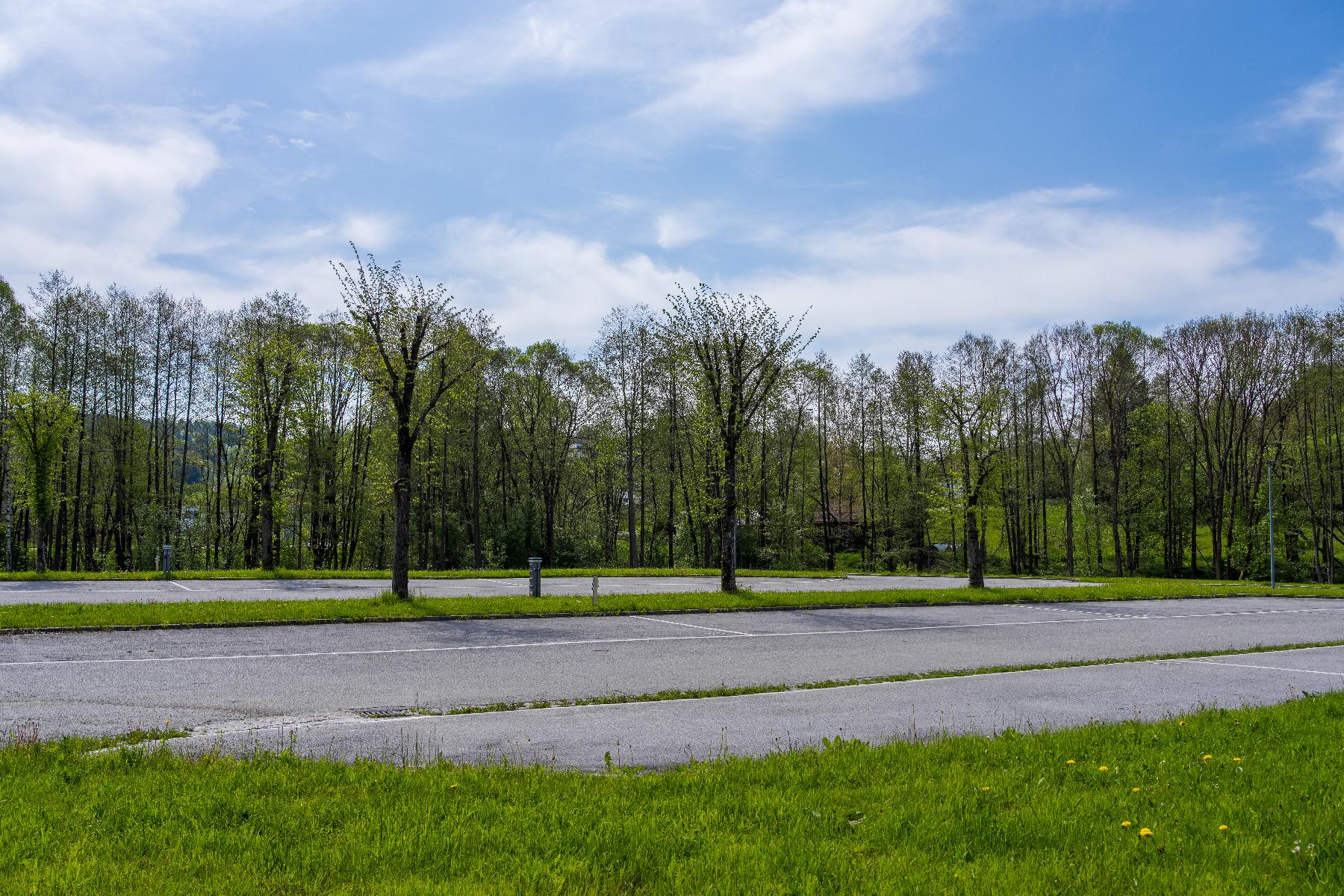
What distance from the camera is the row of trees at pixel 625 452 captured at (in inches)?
1594

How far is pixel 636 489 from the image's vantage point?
50344mm

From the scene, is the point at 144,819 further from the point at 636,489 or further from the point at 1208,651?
the point at 636,489

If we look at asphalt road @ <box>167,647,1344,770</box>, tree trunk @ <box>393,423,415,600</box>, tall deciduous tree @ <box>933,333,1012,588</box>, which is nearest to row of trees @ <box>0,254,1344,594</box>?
tall deciduous tree @ <box>933,333,1012,588</box>

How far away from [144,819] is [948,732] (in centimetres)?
615

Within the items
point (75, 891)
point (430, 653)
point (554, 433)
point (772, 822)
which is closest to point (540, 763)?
point (772, 822)

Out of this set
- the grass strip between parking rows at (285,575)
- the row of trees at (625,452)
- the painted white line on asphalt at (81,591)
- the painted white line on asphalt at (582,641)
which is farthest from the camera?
the row of trees at (625,452)

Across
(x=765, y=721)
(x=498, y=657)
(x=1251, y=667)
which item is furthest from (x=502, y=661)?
(x=1251, y=667)

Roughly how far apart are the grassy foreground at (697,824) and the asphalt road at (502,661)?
1387 mm

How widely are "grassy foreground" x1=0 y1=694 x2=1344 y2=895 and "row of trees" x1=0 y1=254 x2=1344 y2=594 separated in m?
29.0

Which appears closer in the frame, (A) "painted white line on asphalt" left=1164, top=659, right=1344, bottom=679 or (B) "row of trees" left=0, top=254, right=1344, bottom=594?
(A) "painted white line on asphalt" left=1164, top=659, right=1344, bottom=679

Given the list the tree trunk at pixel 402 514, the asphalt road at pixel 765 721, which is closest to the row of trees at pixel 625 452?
the tree trunk at pixel 402 514

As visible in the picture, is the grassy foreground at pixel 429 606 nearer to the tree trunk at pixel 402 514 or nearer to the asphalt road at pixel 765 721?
the tree trunk at pixel 402 514

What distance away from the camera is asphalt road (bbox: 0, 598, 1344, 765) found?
26.6ft

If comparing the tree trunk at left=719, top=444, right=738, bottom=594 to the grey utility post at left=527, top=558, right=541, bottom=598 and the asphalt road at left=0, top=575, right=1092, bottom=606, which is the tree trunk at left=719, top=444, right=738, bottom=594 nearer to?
the asphalt road at left=0, top=575, right=1092, bottom=606
